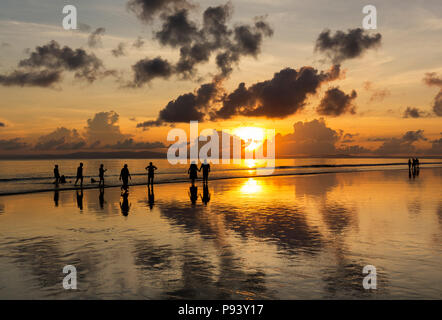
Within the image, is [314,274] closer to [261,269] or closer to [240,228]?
[261,269]

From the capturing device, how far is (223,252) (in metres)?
10.1

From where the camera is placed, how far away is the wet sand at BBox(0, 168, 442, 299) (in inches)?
285

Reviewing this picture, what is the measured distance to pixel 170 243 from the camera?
37.0 feet

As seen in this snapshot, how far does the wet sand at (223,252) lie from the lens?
7238 millimetres

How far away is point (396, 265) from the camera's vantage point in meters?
8.73
